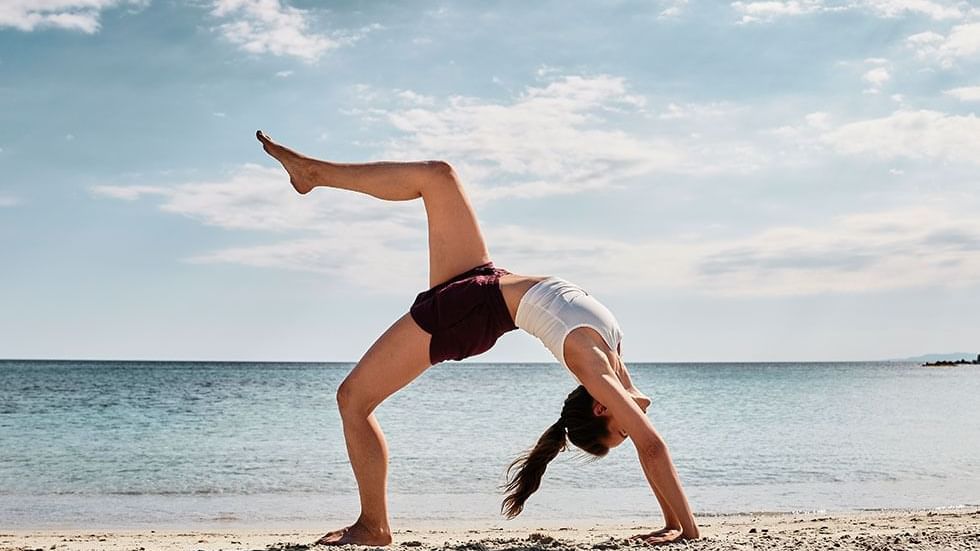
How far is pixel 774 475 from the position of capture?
10.7m

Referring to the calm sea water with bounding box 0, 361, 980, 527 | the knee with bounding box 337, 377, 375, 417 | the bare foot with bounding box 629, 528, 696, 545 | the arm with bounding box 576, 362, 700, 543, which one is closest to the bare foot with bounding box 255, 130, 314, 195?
the knee with bounding box 337, 377, 375, 417

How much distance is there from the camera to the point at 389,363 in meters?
3.65

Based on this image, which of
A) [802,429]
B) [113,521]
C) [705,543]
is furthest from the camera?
[802,429]

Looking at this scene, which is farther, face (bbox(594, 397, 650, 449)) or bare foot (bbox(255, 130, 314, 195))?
bare foot (bbox(255, 130, 314, 195))

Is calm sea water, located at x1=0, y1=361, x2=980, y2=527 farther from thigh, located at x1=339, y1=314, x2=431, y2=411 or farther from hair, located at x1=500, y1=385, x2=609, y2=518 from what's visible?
thigh, located at x1=339, y1=314, x2=431, y2=411

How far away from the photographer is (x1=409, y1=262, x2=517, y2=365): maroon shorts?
358cm

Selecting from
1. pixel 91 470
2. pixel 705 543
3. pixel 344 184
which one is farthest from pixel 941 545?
pixel 91 470

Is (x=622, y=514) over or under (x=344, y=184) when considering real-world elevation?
under

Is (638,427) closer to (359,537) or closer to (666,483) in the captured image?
(666,483)

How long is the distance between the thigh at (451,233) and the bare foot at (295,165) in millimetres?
513

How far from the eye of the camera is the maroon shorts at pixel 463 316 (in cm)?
358

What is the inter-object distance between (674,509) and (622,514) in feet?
15.3

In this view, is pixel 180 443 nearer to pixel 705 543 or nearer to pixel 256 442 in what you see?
pixel 256 442

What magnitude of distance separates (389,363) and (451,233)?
1.91 feet
